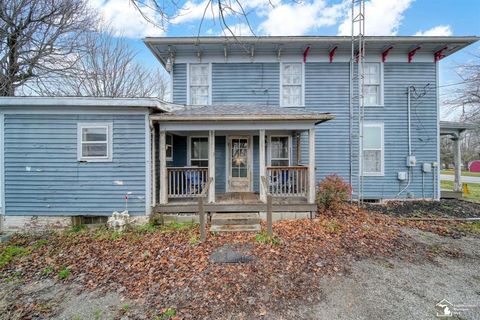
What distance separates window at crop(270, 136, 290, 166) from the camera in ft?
28.8

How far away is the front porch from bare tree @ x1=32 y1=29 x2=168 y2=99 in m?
8.66

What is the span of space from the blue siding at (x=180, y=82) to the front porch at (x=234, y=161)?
162cm

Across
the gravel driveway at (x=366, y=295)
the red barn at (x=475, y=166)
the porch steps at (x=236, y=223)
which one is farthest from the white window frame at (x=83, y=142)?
the red barn at (x=475, y=166)

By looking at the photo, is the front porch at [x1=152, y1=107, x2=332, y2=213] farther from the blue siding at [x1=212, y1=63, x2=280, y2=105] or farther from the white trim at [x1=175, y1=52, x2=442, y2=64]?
the white trim at [x1=175, y1=52, x2=442, y2=64]

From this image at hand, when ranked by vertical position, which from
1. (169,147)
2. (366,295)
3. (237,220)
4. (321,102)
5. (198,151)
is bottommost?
(366,295)

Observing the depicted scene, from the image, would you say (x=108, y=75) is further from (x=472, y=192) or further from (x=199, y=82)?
(x=472, y=192)

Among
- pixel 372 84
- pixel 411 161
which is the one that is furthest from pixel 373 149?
pixel 372 84

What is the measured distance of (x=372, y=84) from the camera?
8836 millimetres

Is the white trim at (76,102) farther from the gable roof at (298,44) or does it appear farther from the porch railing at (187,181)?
the gable roof at (298,44)

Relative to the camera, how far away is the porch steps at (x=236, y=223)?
221 inches

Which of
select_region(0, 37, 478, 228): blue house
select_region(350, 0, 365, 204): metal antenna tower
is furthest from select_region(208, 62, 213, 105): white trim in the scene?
select_region(350, 0, 365, 204): metal antenna tower

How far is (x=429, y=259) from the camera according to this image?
14.5ft

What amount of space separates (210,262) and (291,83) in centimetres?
744

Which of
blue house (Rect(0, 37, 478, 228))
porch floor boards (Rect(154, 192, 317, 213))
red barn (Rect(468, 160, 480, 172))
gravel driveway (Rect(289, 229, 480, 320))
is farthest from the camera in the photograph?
red barn (Rect(468, 160, 480, 172))
